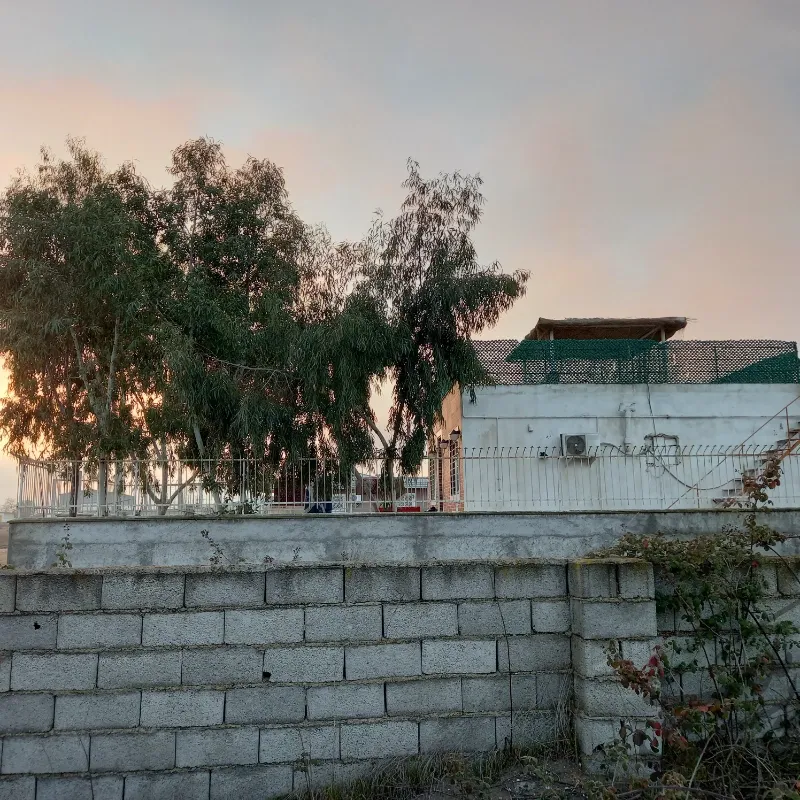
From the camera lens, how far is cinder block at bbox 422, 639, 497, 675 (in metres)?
4.06

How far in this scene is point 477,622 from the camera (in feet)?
13.5

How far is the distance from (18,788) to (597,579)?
3.27m

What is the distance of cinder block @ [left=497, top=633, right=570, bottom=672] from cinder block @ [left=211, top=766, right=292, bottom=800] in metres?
1.33

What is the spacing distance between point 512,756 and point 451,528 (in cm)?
559

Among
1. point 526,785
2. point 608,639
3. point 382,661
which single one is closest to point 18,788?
point 382,661

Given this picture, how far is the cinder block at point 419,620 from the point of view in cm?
407

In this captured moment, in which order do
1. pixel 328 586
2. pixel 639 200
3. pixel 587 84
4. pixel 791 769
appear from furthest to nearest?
pixel 639 200 → pixel 587 84 → pixel 328 586 → pixel 791 769

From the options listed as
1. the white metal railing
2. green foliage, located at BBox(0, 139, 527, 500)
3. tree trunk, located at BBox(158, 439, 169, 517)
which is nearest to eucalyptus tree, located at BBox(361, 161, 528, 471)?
green foliage, located at BBox(0, 139, 527, 500)

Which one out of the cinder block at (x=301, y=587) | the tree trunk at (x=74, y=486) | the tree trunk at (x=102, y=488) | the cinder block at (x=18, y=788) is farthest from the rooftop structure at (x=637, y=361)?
the cinder block at (x=18, y=788)

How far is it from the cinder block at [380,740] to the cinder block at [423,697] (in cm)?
8

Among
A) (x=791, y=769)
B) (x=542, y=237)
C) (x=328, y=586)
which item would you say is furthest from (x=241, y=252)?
(x=791, y=769)

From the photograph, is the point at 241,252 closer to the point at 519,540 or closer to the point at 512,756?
the point at 519,540

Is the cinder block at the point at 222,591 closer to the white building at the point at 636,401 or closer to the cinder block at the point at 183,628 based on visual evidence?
the cinder block at the point at 183,628

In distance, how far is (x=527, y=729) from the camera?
4047mm
